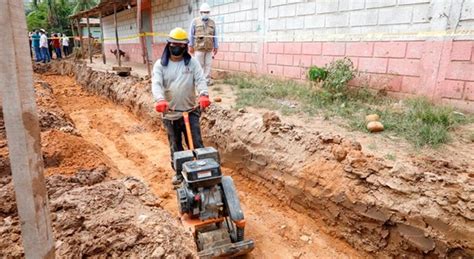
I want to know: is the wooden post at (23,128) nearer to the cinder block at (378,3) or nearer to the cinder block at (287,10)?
the cinder block at (378,3)

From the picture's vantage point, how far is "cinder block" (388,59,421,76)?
4.91 meters

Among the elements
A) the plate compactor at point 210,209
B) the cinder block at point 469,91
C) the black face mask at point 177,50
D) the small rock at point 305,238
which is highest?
the black face mask at point 177,50

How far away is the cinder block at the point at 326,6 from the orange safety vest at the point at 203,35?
8.71 feet

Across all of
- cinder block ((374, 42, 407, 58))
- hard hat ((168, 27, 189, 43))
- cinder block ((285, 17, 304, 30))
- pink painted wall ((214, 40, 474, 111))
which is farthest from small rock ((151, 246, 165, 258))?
cinder block ((285, 17, 304, 30))

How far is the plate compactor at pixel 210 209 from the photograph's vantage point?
109 inches

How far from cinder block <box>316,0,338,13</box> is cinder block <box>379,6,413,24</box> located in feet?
3.25

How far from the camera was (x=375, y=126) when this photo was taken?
4.09 metres

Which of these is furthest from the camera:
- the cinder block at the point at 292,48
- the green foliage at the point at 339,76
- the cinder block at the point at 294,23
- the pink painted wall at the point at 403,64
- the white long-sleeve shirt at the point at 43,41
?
the white long-sleeve shirt at the point at 43,41

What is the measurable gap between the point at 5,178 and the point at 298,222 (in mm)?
3089

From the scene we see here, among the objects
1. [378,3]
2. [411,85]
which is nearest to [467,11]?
[411,85]

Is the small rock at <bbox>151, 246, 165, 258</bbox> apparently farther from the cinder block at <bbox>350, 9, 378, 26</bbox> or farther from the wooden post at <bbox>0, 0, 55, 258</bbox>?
the cinder block at <bbox>350, 9, 378, 26</bbox>

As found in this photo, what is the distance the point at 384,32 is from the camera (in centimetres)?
526

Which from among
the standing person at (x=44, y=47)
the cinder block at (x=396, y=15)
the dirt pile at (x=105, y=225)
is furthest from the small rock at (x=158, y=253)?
the standing person at (x=44, y=47)

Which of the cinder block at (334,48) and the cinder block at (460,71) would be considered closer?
the cinder block at (460,71)
